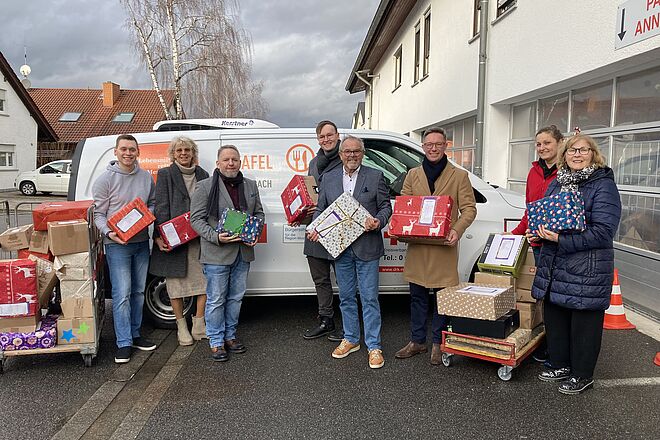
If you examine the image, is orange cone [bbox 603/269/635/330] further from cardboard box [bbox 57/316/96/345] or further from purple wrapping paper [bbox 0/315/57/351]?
purple wrapping paper [bbox 0/315/57/351]

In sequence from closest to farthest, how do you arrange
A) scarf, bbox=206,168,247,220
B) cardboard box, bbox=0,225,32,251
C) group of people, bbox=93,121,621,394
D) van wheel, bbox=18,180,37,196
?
1. group of people, bbox=93,121,621,394
2. cardboard box, bbox=0,225,32,251
3. scarf, bbox=206,168,247,220
4. van wheel, bbox=18,180,37,196

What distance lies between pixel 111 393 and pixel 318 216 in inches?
80.7

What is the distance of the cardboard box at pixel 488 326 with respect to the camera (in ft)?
12.8

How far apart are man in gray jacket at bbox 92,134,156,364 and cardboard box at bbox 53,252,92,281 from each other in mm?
231

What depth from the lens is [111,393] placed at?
3830mm

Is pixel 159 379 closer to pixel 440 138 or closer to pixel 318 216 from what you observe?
pixel 318 216

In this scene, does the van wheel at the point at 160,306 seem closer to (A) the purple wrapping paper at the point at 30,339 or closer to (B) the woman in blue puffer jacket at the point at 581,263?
(A) the purple wrapping paper at the point at 30,339

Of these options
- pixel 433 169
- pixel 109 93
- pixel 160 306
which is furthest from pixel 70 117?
pixel 433 169

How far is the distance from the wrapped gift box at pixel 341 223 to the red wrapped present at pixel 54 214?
1.93 meters

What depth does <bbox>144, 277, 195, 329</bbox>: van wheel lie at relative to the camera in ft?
16.9

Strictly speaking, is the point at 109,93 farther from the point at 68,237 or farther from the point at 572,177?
the point at 572,177

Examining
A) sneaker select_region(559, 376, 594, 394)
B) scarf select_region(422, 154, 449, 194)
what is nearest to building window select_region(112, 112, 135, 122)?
scarf select_region(422, 154, 449, 194)

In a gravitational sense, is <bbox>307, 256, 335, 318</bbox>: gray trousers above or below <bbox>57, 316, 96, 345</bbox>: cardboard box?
above

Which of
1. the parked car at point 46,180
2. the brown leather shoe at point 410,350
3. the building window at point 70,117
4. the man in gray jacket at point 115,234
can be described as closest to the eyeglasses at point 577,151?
the brown leather shoe at point 410,350
